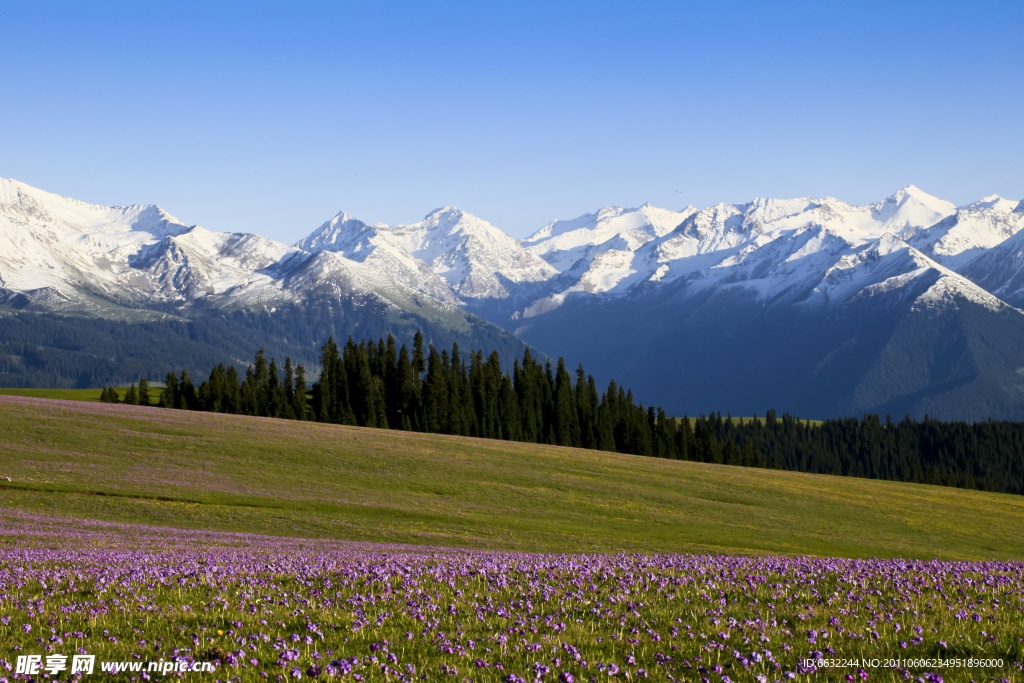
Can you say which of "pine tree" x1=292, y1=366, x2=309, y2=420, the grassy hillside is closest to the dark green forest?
"pine tree" x1=292, y1=366, x2=309, y2=420

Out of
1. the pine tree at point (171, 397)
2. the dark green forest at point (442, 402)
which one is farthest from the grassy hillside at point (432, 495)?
the pine tree at point (171, 397)

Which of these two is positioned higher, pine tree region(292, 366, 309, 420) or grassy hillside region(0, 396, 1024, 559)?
pine tree region(292, 366, 309, 420)

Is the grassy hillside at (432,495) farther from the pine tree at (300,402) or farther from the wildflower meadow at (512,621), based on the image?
the pine tree at (300,402)

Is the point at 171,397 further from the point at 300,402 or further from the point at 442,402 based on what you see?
the point at 442,402

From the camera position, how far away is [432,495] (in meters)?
59.6

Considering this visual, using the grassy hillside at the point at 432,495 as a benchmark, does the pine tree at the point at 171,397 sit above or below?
above

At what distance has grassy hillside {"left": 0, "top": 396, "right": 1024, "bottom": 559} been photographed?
45250 millimetres

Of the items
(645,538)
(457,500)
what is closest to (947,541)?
(645,538)

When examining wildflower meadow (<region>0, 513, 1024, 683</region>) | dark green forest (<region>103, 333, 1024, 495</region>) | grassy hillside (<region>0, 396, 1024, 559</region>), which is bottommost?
grassy hillside (<region>0, 396, 1024, 559</region>)

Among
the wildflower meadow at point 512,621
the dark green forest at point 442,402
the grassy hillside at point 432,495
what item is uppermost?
the dark green forest at point 442,402

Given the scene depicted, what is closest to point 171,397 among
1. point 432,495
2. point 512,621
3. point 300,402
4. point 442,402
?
point 300,402

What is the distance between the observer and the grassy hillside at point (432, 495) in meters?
45.2

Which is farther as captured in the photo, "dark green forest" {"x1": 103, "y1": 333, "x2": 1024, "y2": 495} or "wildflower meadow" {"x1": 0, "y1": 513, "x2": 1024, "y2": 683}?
"dark green forest" {"x1": 103, "y1": 333, "x2": 1024, "y2": 495}

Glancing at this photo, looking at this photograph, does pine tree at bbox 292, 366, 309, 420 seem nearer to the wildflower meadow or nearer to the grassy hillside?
the grassy hillside
